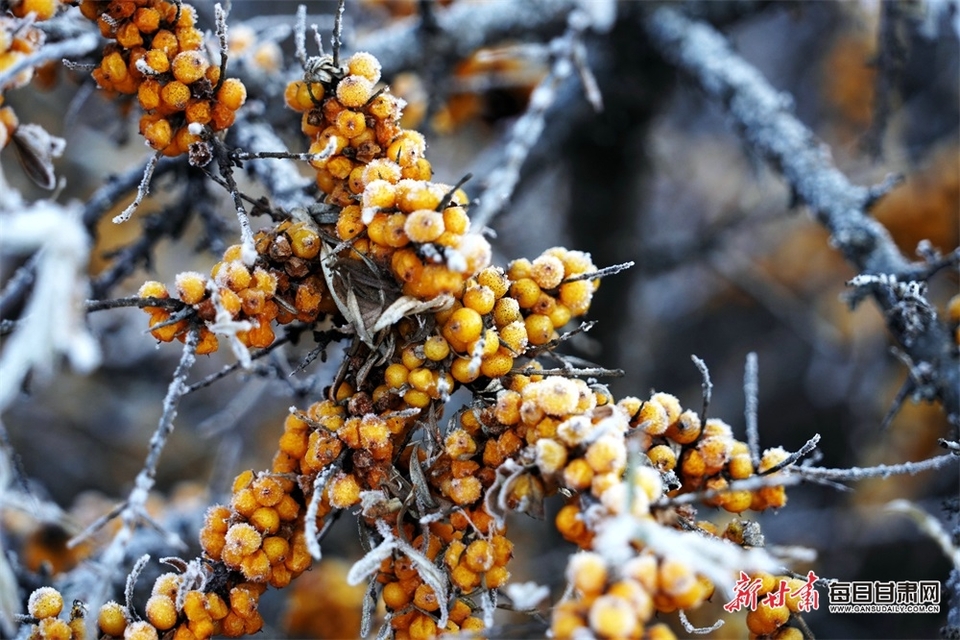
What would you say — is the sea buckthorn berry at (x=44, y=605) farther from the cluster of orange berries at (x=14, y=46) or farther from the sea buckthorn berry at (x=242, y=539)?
the cluster of orange berries at (x=14, y=46)

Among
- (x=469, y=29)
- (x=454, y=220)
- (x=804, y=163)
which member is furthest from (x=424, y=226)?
(x=469, y=29)

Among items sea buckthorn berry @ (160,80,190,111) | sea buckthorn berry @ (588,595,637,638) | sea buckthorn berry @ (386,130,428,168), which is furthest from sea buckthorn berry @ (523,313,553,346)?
sea buckthorn berry @ (160,80,190,111)

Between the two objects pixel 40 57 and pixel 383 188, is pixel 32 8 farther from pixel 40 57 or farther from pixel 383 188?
pixel 383 188

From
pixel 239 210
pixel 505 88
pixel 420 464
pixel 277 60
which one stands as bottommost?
Answer: pixel 420 464

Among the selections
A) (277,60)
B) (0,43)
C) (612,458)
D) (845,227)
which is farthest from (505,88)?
(612,458)

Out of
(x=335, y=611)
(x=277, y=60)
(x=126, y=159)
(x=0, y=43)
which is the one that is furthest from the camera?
(x=126, y=159)

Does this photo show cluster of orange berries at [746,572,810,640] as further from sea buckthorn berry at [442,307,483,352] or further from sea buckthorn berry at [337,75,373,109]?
sea buckthorn berry at [337,75,373,109]

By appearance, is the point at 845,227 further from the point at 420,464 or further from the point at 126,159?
the point at 126,159

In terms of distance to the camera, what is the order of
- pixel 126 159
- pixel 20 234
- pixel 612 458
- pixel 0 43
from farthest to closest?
pixel 126 159
pixel 0 43
pixel 612 458
pixel 20 234
